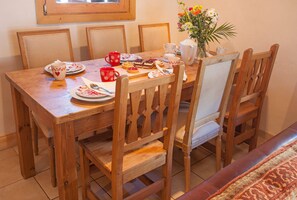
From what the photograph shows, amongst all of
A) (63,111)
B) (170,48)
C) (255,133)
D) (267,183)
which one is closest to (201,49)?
(170,48)

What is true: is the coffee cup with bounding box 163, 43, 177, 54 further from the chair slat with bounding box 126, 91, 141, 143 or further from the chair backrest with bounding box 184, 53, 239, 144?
the chair slat with bounding box 126, 91, 141, 143

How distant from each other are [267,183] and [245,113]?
131cm

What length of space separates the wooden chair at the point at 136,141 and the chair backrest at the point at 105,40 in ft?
3.60

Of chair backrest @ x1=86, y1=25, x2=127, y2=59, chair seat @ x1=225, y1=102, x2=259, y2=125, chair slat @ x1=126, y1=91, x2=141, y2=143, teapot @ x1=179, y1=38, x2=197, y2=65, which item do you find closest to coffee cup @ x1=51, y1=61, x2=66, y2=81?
chair slat @ x1=126, y1=91, x2=141, y2=143

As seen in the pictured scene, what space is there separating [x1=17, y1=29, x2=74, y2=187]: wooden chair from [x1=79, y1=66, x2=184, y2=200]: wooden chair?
23.0 inches

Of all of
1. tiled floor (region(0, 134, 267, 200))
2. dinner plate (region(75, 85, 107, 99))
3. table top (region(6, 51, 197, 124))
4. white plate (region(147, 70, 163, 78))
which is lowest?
tiled floor (region(0, 134, 267, 200))

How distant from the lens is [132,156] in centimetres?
154

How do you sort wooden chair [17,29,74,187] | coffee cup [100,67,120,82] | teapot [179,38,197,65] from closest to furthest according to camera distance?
1. coffee cup [100,67,120,82]
2. wooden chair [17,29,74,187]
3. teapot [179,38,197,65]

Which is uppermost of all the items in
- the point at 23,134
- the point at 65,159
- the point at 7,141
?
the point at 65,159

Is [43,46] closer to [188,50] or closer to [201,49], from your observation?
[188,50]

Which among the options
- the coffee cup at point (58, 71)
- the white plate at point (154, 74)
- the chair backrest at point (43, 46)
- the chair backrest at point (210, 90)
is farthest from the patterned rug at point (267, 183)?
the chair backrest at point (43, 46)

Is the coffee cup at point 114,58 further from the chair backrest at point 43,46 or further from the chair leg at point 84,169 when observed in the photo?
the chair leg at point 84,169

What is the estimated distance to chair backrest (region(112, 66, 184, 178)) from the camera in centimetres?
124

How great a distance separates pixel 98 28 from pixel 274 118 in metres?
1.90
